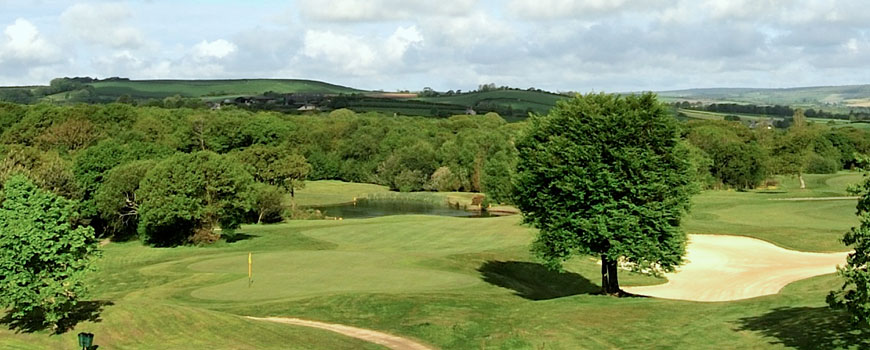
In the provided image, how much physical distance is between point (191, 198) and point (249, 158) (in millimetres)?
26629

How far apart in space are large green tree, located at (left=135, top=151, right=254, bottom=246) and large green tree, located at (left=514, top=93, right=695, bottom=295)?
112ft

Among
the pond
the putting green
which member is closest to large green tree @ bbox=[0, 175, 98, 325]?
the putting green

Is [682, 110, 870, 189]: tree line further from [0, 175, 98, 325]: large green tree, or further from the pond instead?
[0, 175, 98, 325]: large green tree

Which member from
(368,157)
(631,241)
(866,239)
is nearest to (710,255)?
(631,241)

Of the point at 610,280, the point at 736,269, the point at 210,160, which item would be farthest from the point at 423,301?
the point at 210,160

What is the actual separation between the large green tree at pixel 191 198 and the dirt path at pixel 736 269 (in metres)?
34.5

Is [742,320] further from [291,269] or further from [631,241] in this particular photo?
[291,269]

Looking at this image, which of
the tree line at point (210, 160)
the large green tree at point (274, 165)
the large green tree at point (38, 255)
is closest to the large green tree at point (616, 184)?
the tree line at point (210, 160)

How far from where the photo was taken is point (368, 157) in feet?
514

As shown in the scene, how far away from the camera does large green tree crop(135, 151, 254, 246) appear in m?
62.1

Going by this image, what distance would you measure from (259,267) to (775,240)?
38025 mm

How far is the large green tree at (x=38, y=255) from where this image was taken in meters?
24.9

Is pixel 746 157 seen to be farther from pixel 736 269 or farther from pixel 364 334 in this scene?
pixel 364 334

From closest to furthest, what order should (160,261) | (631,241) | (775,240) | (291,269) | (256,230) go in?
(631,241) < (291,269) < (160,261) < (775,240) < (256,230)
